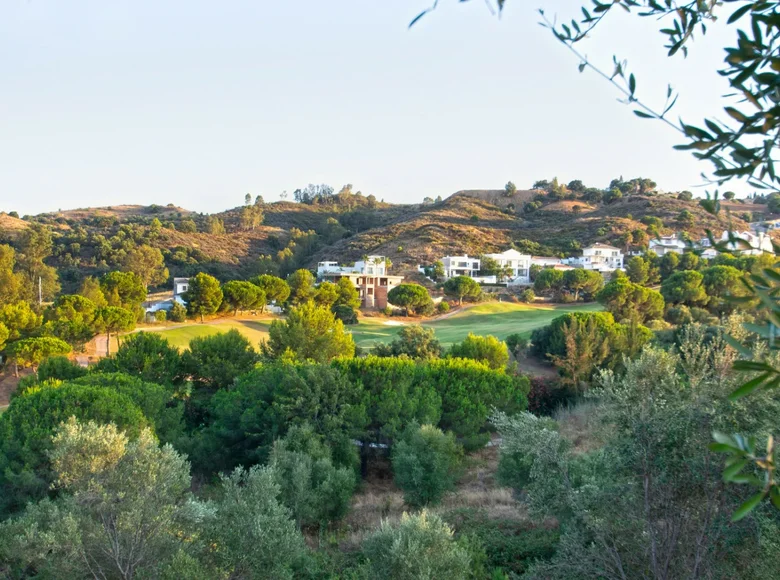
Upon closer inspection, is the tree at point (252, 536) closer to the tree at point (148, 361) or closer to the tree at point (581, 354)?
the tree at point (148, 361)

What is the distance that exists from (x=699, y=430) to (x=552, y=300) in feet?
179

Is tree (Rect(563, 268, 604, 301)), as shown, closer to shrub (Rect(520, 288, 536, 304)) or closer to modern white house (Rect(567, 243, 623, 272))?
shrub (Rect(520, 288, 536, 304))

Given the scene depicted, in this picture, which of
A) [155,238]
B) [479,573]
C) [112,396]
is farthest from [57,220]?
[479,573]

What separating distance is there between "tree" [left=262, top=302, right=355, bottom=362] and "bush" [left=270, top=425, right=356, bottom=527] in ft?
30.7

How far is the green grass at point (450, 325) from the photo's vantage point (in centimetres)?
4225

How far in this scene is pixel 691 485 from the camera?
762 cm

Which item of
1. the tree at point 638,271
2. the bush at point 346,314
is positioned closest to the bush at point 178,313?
the bush at point 346,314

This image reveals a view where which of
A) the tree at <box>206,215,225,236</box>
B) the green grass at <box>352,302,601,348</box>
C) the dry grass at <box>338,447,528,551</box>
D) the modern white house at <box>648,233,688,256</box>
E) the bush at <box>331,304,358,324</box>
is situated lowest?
the dry grass at <box>338,447,528,551</box>

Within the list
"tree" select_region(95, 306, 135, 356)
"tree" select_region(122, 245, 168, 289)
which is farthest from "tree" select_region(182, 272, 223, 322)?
"tree" select_region(122, 245, 168, 289)

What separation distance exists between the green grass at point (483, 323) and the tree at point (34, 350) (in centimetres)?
1758

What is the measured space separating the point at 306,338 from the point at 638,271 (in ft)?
127

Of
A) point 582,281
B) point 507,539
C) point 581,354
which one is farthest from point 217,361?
point 582,281

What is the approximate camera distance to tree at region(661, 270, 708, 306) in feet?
139

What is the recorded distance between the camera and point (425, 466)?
17.4 metres
